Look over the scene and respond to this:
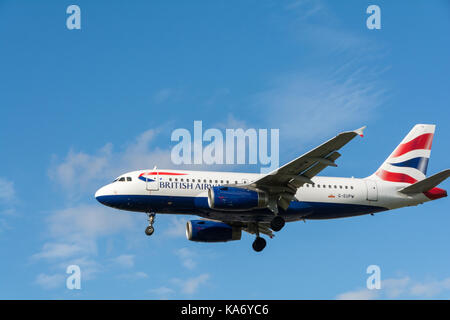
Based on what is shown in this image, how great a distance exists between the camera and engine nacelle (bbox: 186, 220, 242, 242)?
4419 cm

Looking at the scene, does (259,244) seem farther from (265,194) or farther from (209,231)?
(265,194)

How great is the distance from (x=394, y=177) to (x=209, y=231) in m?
12.7

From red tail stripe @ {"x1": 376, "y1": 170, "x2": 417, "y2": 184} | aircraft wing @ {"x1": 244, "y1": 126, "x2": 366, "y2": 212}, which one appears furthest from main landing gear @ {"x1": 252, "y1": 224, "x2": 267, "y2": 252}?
red tail stripe @ {"x1": 376, "y1": 170, "x2": 417, "y2": 184}

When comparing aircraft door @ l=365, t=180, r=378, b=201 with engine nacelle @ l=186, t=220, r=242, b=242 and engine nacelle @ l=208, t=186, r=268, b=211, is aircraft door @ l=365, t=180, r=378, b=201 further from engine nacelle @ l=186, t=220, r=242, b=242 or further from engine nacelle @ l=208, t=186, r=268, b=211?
engine nacelle @ l=186, t=220, r=242, b=242

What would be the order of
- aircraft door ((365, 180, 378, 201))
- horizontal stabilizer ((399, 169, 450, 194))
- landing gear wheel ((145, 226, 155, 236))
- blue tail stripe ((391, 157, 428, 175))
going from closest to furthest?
horizontal stabilizer ((399, 169, 450, 194))
landing gear wheel ((145, 226, 155, 236))
aircraft door ((365, 180, 378, 201))
blue tail stripe ((391, 157, 428, 175))

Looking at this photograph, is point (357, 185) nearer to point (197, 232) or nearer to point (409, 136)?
point (409, 136)

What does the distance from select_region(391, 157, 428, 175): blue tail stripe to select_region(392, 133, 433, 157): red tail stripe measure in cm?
85

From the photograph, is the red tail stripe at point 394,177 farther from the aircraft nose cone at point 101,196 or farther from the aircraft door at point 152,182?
the aircraft nose cone at point 101,196

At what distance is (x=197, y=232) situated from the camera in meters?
44.1

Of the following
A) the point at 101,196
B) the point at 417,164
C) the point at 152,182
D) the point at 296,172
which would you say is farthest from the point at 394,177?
the point at 101,196

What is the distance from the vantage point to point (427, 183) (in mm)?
40625

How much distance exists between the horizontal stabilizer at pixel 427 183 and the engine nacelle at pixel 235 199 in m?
9.73
